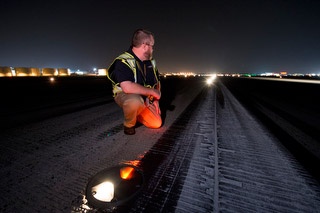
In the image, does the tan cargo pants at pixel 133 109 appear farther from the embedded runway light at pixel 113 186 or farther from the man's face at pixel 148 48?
the embedded runway light at pixel 113 186

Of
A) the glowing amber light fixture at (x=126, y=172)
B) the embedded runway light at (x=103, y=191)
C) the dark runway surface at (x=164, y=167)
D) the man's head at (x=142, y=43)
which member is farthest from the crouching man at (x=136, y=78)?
the embedded runway light at (x=103, y=191)

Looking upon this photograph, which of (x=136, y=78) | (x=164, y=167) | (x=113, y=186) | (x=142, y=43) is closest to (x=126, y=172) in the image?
(x=113, y=186)

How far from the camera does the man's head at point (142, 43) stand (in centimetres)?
247

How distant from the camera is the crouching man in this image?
2363mm

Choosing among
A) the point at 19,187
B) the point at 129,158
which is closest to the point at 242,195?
the point at 129,158

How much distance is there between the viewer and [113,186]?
4.37 feet

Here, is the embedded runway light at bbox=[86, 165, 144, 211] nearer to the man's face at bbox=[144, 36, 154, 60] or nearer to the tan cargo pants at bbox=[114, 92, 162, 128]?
the tan cargo pants at bbox=[114, 92, 162, 128]

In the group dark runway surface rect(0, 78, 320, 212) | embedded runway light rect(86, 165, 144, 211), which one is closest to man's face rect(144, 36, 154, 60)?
dark runway surface rect(0, 78, 320, 212)

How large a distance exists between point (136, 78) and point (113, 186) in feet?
5.79

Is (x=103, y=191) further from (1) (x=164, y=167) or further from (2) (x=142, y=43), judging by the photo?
(2) (x=142, y=43)

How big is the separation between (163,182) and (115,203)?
1.58 ft

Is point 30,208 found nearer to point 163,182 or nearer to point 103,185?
point 103,185

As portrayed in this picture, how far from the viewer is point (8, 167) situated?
1574mm

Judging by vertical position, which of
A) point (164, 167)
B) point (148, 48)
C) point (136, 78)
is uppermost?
point (148, 48)
